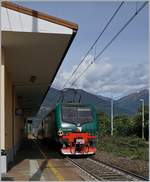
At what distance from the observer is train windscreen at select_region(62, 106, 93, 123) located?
851 inches

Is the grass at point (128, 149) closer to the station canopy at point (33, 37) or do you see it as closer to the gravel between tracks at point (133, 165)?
the gravel between tracks at point (133, 165)

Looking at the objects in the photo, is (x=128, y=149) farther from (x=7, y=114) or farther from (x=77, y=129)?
(x=7, y=114)

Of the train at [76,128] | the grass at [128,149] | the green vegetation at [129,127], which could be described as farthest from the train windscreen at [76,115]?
the green vegetation at [129,127]

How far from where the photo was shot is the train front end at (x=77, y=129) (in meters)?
21.1

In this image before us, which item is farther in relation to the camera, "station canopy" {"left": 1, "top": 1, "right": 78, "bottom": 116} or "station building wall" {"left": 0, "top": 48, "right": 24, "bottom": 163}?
"station building wall" {"left": 0, "top": 48, "right": 24, "bottom": 163}

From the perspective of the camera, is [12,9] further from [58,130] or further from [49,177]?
[58,130]

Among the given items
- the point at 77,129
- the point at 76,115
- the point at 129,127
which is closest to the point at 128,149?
the point at 76,115

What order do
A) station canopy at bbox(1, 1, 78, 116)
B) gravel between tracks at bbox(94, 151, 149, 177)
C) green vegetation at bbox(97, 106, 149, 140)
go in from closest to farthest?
1. station canopy at bbox(1, 1, 78, 116)
2. gravel between tracks at bbox(94, 151, 149, 177)
3. green vegetation at bbox(97, 106, 149, 140)

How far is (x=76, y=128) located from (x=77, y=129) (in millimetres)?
67

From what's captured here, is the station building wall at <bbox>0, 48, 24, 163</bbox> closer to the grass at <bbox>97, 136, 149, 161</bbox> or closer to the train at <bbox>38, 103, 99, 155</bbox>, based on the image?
the train at <bbox>38, 103, 99, 155</bbox>

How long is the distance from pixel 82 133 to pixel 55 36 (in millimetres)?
9296

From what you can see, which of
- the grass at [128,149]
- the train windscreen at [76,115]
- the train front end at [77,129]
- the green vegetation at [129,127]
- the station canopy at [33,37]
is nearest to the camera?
the station canopy at [33,37]

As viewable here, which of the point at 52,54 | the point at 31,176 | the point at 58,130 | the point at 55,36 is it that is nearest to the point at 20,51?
the point at 52,54

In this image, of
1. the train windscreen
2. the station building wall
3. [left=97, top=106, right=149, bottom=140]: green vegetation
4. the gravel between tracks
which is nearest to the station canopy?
the station building wall
